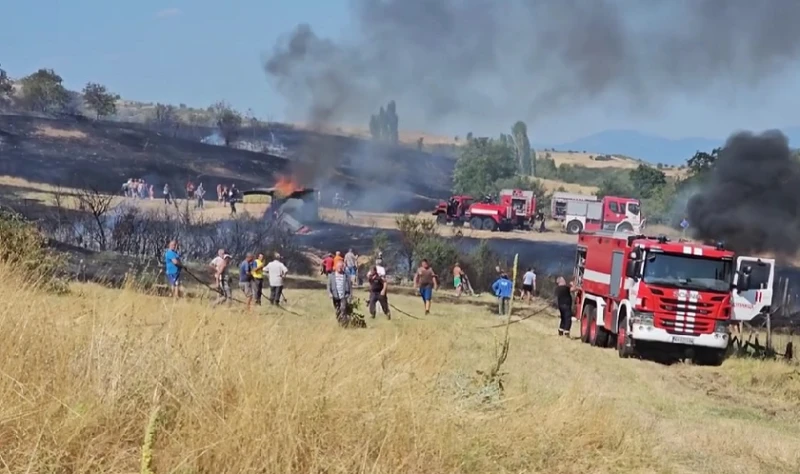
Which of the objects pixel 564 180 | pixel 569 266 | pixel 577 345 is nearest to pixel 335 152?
pixel 569 266

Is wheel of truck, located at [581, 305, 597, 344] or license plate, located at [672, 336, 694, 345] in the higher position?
license plate, located at [672, 336, 694, 345]

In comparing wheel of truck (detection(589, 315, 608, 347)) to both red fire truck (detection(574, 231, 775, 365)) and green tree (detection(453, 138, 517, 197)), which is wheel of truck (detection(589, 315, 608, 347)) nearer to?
red fire truck (detection(574, 231, 775, 365))

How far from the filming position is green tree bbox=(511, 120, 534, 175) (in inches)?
4777

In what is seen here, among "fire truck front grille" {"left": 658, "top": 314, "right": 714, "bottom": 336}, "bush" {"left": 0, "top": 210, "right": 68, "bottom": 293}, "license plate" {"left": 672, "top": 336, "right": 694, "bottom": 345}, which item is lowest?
"license plate" {"left": 672, "top": 336, "right": 694, "bottom": 345}

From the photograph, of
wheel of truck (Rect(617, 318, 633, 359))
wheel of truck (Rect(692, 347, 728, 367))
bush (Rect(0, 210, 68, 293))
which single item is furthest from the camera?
wheel of truck (Rect(692, 347, 728, 367))

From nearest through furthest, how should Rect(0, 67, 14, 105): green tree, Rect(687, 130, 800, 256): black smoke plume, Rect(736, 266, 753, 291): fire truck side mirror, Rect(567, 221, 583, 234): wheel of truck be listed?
Rect(736, 266, 753, 291): fire truck side mirror
Rect(687, 130, 800, 256): black smoke plume
Rect(567, 221, 583, 234): wheel of truck
Rect(0, 67, 14, 105): green tree

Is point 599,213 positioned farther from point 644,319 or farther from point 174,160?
point 644,319

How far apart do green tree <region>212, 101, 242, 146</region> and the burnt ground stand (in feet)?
33.7

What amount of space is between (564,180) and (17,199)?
81.0 metres

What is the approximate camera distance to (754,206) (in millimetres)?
28469

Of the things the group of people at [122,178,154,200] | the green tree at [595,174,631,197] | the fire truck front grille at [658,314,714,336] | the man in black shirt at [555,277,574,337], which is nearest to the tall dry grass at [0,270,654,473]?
the fire truck front grille at [658,314,714,336]

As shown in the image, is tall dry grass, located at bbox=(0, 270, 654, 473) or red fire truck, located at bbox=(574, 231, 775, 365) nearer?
tall dry grass, located at bbox=(0, 270, 654, 473)

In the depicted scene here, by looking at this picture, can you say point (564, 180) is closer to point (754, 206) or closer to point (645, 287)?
point (754, 206)

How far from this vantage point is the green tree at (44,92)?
80938 mm
